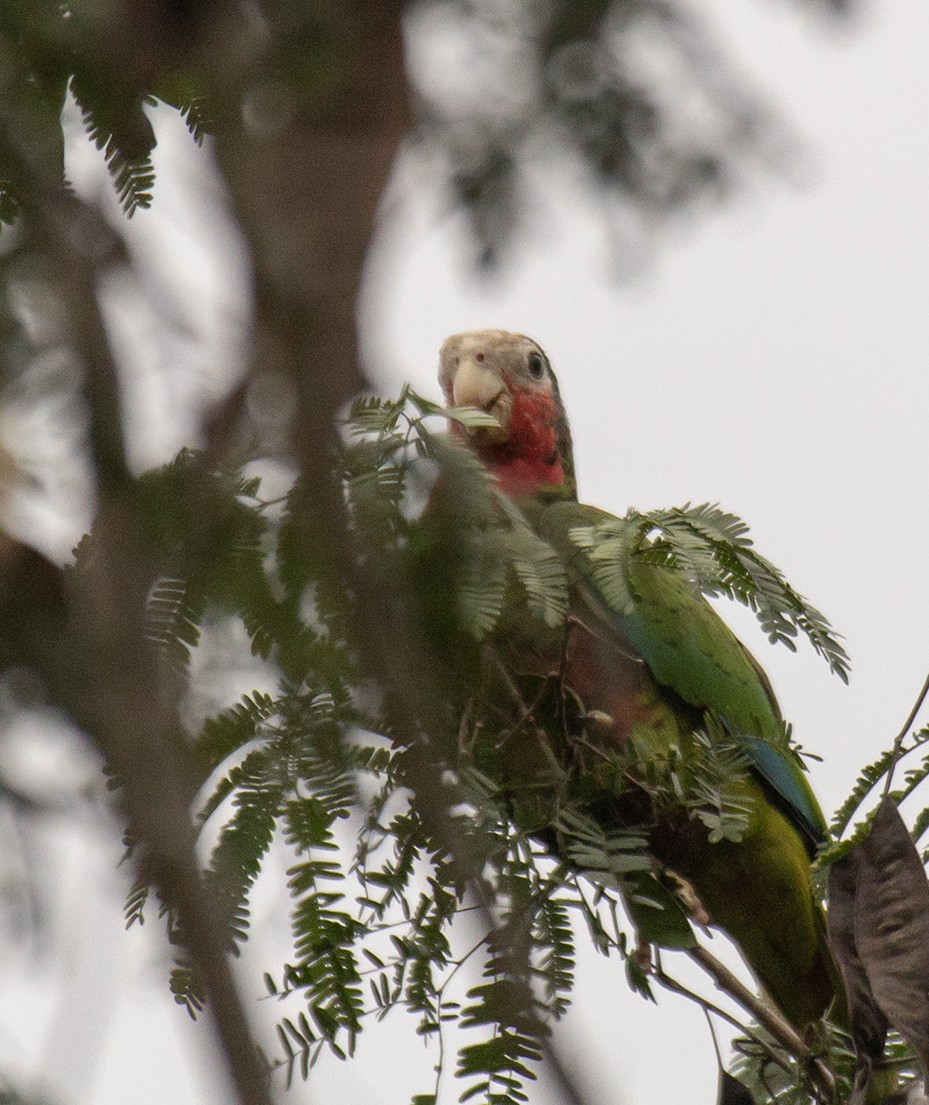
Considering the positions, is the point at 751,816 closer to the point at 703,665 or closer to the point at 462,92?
the point at 703,665

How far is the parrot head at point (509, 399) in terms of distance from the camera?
3.54 metres

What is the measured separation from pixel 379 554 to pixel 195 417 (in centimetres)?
19

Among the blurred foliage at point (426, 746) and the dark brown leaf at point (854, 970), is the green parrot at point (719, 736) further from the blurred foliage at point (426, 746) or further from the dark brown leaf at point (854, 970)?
the dark brown leaf at point (854, 970)

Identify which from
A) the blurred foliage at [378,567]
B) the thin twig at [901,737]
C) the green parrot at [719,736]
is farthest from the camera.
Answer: the green parrot at [719,736]

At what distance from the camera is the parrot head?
11.6ft

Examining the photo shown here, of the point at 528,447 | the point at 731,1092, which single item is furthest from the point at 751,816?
the point at 528,447

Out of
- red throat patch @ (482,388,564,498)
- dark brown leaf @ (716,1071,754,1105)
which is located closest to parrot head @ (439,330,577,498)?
red throat patch @ (482,388,564,498)

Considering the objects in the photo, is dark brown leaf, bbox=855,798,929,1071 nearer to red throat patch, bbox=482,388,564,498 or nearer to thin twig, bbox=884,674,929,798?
thin twig, bbox=884,674,929,798

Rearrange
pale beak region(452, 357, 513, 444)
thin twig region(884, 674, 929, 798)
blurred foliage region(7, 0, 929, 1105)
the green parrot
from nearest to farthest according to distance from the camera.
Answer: blurred foliage region(7, 0, 929, 1105)
thin twig region(884, 674, 929, 798)
the green parrot
pale beak region(452, 357, 513, 444)

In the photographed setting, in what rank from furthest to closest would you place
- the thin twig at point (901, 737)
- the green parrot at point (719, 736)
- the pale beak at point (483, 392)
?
1. the pale beak at point (483, 392)
2. the green parrot at point (719, 736)
3. the thin twig at point (901, 737)

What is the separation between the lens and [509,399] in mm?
3588

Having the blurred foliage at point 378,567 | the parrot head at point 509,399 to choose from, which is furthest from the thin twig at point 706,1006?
the parrot head at point 509,399

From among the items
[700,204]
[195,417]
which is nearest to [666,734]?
[700,204]

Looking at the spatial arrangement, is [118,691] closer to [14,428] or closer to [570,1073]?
[570,1073]
